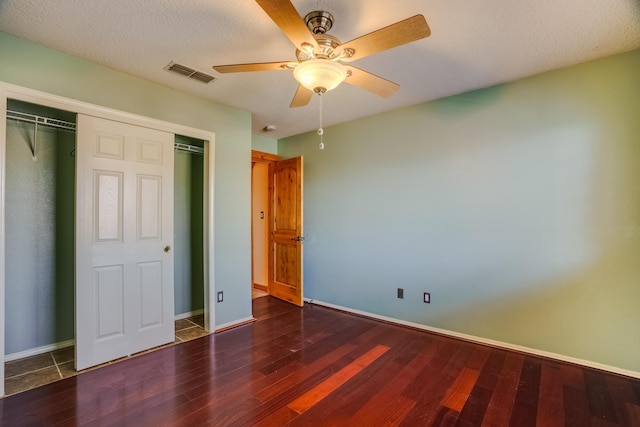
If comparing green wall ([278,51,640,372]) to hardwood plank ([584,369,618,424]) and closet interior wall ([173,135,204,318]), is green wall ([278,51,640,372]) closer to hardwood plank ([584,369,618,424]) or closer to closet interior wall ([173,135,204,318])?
hardwood plank ([584,369,618,424])

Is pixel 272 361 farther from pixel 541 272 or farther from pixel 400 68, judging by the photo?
pixel 400 68

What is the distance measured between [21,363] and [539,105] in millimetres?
4769

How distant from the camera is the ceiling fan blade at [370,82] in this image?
180 centimetres

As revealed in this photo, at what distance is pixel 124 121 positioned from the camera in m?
2.58

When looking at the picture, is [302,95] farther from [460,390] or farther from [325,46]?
[460,390]

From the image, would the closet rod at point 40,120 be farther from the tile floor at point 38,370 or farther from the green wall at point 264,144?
the green wall at point 264,144

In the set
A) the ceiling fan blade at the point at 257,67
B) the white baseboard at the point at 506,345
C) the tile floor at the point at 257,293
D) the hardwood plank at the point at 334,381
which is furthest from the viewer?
the tile floor at the point at 257,293

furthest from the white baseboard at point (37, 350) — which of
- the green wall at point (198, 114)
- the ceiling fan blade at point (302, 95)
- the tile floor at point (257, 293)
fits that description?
the ceiling fan blade at point (302, 95)

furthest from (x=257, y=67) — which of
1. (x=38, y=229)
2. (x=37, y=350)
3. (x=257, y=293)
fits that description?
(x=257, y=293)

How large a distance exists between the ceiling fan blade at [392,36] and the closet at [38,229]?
8.25ft

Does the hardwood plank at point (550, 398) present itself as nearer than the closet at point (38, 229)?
Yes

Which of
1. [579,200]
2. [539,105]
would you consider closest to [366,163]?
[539,105]

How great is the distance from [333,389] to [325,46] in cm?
218

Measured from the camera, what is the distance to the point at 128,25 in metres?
1.96
